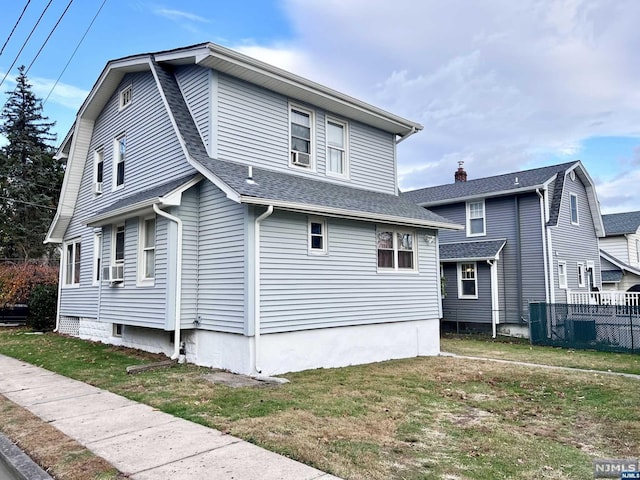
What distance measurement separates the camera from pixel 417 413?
6395 millimetres

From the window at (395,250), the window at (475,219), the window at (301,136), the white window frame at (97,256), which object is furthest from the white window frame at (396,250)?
the window at (475,219)

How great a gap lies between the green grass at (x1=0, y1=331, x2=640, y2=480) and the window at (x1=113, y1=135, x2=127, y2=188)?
5048 millimetres

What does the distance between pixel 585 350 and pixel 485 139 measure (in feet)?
61.3

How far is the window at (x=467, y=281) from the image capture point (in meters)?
19.2

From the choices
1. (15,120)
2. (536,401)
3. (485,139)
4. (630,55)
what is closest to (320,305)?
(536,401)

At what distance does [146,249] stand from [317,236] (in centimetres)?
416

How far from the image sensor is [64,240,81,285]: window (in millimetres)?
15711

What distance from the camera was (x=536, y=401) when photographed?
7.32 metres

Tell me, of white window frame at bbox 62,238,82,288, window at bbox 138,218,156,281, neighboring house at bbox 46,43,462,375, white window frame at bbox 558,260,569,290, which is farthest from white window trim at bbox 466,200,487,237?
white window frame at bbox 62,238,82,288

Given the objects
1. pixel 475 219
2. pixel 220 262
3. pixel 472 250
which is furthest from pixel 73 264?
pixel 475 219

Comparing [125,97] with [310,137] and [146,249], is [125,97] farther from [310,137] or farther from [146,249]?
[310,137]

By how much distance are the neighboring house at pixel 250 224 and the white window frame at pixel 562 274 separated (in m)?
8.53

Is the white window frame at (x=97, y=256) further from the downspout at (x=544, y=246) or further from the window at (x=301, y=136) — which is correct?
the downspout at (x=544, y=246)

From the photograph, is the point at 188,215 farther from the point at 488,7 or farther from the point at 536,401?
the point at 488,7
